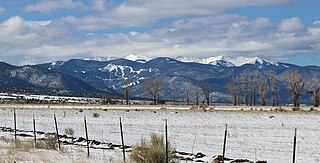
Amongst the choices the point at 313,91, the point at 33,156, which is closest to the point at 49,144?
the point at 33,156

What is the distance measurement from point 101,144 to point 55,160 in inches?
318

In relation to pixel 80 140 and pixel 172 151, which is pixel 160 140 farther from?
pixel 80 140

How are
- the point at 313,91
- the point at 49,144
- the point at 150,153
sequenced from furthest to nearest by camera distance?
the point at 313,91 → the point at 49,144 → the point at 150,153

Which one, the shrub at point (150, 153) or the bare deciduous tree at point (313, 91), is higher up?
the bare deciduous tree at point (313, 91)

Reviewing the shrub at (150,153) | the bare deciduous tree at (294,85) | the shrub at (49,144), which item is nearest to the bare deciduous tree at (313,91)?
the bare deciduous tree at (294,85)

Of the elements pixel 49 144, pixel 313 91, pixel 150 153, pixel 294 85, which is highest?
pixel 294 85

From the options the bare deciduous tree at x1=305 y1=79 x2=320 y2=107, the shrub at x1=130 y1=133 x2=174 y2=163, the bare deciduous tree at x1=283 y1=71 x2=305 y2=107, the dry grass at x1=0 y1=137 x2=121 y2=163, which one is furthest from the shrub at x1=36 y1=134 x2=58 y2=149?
the bare deciduous tree at x1=283 y1=71 x2=305 y2=107

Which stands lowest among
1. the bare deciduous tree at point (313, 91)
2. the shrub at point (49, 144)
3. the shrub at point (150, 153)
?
the shrub at point (49, 144)

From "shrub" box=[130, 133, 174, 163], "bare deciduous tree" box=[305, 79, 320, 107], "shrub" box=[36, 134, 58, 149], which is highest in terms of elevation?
"bare deciduous tree" box=[305, 79, 320, 107]

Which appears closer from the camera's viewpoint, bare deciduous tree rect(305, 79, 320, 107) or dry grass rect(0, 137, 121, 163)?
dry grass rect(0, 137, 121, 163)

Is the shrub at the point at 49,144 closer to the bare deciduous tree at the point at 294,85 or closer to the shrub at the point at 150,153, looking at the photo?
the shrub at the point at 150,153

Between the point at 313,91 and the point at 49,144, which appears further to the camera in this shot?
the point at 313,91

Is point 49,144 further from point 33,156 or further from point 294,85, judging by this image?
point 294,85

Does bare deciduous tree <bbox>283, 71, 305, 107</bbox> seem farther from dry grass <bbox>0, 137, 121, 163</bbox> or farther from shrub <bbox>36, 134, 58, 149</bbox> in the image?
dry grass <bbox>0, 137, 121, 163</bbox>
